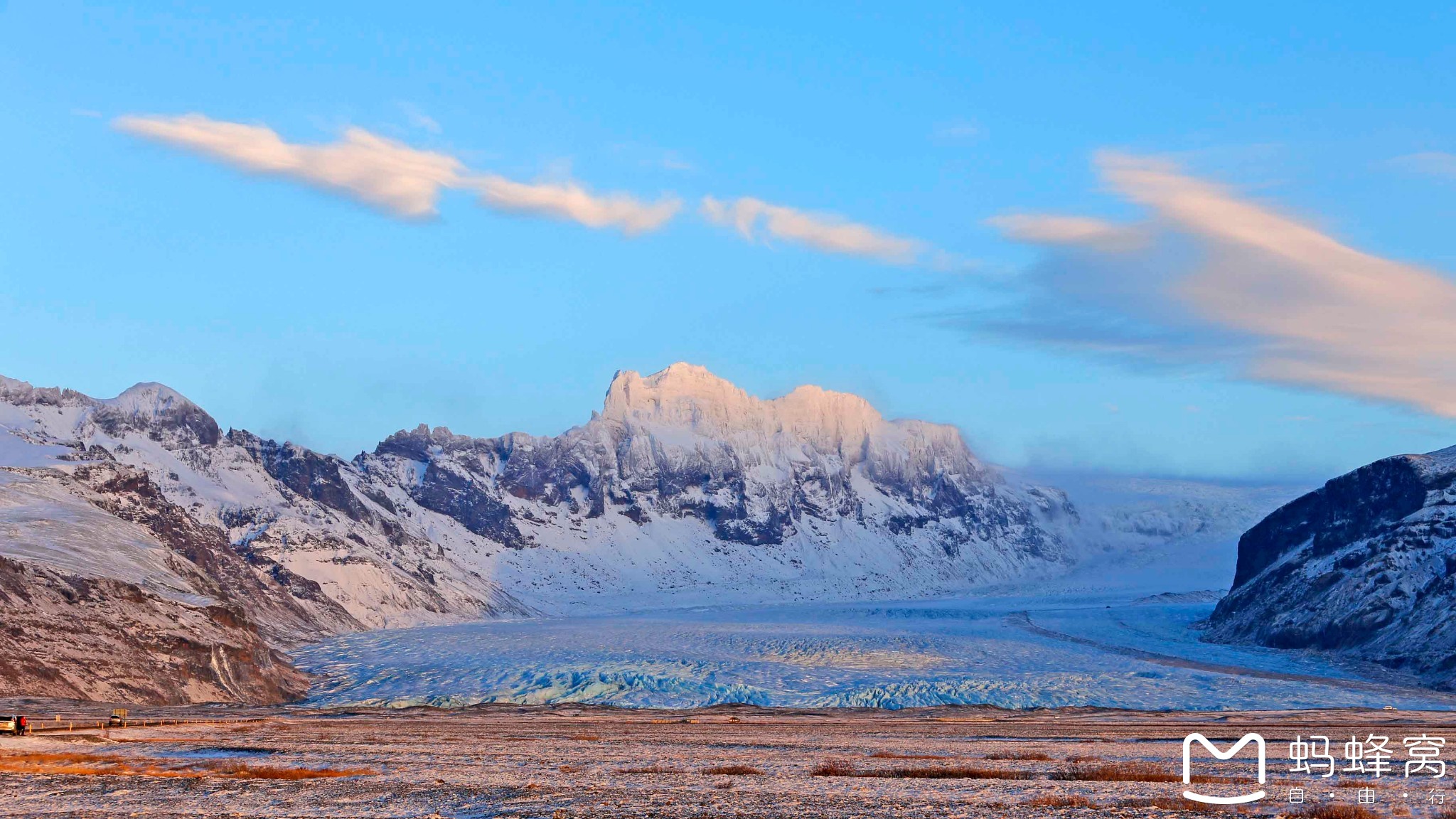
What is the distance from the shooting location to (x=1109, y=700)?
11312 cm

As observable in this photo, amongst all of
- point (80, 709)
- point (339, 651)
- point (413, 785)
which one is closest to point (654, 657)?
point (339, 651)

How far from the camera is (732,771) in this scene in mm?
46562

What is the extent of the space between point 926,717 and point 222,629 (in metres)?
74.6

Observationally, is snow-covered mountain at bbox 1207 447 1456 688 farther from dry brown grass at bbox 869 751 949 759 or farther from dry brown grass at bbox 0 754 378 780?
dry brown grass at bbox 0 754 378 780

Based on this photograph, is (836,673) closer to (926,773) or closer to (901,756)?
(901,756)

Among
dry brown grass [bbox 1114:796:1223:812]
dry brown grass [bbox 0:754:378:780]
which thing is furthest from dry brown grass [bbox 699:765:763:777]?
dry brown grass [bbox 1114:796:1223:812]

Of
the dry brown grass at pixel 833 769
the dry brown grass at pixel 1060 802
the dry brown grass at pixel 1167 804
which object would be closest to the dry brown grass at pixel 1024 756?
the dry brown grass at pixel 833 769

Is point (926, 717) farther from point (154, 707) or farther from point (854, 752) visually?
point (154, 707)

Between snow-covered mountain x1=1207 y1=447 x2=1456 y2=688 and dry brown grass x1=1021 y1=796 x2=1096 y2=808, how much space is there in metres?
112

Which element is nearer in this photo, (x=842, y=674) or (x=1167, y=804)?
(x=1167, y=804)

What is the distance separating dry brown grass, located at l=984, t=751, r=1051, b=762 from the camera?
2066 inches

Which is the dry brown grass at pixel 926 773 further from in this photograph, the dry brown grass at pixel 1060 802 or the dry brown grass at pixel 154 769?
the dry brown grass at pixel 154 769

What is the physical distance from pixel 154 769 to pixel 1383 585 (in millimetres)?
152442

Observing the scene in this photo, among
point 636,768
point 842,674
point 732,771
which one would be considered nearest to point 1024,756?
point 732,771
